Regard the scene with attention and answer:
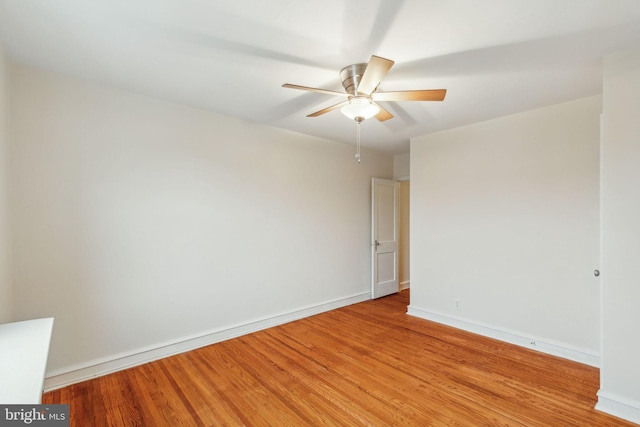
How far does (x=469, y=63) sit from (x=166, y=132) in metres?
2.80

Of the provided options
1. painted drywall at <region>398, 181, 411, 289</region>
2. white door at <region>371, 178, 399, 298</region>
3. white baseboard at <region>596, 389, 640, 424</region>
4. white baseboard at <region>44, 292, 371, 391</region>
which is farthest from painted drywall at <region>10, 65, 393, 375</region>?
white baseboard at <region>596, 389, 640, 424</region>

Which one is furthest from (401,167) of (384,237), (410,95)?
(410,95)

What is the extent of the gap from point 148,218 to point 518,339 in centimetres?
413

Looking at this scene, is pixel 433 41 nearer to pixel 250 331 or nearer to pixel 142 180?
pixel 142 180

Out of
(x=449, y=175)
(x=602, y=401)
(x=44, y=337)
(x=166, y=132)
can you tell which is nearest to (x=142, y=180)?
(x=166, y=132)

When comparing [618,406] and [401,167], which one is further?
[401,167]

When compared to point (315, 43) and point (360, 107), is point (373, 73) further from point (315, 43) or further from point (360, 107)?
point (315, 43)

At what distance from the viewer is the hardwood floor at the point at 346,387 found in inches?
82.0

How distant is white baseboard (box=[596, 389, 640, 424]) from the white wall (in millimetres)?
860

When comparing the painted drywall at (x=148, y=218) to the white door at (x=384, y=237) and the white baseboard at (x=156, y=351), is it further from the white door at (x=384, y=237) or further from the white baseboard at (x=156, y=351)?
the white door at (x=384, y=237)

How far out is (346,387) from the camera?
2441 mm

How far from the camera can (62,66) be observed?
2.28m

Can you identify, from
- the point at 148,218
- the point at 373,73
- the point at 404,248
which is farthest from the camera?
the point at 404,248

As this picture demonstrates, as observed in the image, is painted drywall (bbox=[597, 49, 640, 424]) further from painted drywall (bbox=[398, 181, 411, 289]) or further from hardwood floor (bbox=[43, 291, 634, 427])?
painted drywall (bbox=[398, 181, 411, 289])
